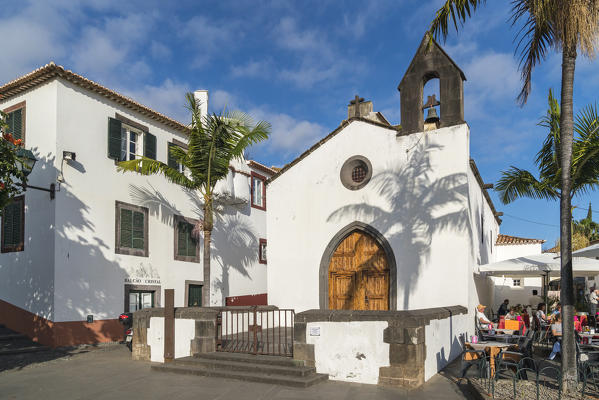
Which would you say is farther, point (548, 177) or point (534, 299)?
point (534, 299)

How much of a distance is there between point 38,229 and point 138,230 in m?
3.22

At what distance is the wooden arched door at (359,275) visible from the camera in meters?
14.1

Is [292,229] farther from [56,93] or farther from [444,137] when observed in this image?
[56,93]

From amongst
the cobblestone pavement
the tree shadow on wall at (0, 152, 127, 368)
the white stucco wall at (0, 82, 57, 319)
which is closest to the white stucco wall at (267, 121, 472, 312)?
the cobblestone pavement

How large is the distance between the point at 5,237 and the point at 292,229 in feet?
29.2

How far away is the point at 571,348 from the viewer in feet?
24.7

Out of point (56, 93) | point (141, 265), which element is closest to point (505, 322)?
point (141, 265)

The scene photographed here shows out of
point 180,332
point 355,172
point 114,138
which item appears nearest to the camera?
point 180,332

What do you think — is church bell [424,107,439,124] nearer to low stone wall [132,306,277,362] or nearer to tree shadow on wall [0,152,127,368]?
low stone wall [132,306,277,362]

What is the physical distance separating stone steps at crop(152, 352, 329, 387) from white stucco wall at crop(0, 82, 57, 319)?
5.82 metres

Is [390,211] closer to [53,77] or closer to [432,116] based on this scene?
[432,116]

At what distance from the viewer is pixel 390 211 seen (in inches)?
555

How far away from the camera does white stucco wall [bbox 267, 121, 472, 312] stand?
1312 centimetres

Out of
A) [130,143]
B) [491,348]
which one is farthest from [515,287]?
[130,143]
